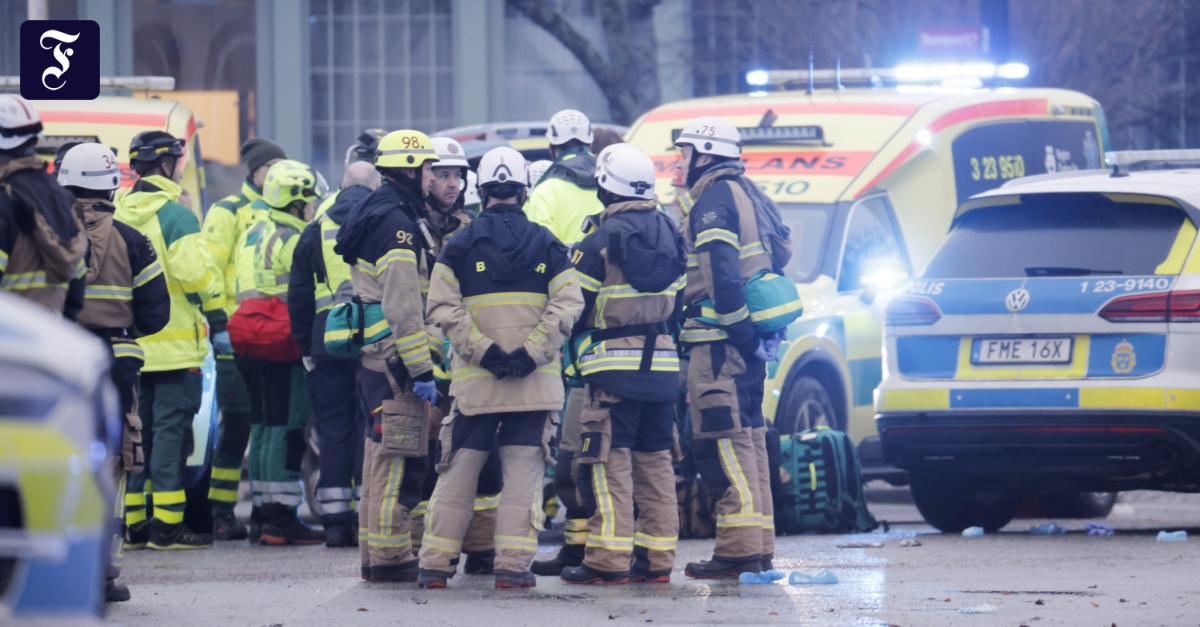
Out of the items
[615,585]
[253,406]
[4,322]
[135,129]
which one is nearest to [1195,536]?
[615,585]

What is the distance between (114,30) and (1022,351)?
52.9 feet

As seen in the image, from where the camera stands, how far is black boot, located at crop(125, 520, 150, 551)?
9633mm

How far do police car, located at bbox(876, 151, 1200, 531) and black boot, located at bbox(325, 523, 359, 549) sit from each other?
2715 mm

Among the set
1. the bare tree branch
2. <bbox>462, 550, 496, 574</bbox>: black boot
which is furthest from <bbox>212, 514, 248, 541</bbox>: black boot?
the bare tree branch

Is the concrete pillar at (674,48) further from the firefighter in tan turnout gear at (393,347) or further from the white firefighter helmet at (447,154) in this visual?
the firefighter in tan turnout gear at (393,347)

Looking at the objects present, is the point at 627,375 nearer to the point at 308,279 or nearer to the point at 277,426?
the point at 308,279

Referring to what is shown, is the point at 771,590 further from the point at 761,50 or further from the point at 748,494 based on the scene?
the point at 761,50

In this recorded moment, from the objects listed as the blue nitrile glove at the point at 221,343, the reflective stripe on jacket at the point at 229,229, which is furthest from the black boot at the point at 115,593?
the reflective stripe on jacket at the point at 229,229

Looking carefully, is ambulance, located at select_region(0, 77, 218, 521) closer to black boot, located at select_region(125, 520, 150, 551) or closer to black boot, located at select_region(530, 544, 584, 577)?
black boot, located at select_region(125, 520, 150, 551)

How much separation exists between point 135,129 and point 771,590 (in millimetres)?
5801

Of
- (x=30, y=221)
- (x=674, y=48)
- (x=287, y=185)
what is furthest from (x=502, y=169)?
(x=674, y=48)

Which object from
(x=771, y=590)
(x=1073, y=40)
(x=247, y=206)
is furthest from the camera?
(x=1073, y=40)

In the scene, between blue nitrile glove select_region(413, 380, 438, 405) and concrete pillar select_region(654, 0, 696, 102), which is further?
concrete pillar select_region(654, 0, 696, 102)

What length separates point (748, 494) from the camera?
8.24 m
